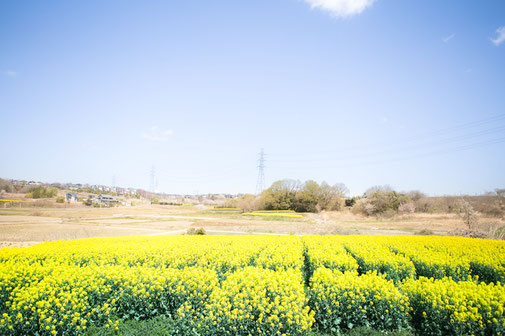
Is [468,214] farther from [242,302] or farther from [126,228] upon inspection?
[126,228]

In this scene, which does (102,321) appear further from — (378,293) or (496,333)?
(496,333)

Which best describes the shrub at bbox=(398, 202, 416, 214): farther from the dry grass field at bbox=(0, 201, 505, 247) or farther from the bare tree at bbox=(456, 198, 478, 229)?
the bare tree at bbox=(456, 198, 478, 229)

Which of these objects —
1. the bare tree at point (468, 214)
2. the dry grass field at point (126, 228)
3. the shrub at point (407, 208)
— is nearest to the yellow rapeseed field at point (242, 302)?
the dry grass field at point (126, 228)

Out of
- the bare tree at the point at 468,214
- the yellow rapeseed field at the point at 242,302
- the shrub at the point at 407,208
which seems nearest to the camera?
the yellow rapeseed field at the point at 242,302

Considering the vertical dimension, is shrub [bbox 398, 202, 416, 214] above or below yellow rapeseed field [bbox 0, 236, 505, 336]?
below

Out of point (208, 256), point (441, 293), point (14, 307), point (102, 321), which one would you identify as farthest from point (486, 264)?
point (14, 307)

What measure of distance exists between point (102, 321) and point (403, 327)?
6.44 meters

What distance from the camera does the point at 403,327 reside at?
4.84 meters

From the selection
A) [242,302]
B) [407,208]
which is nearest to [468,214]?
[407,208]

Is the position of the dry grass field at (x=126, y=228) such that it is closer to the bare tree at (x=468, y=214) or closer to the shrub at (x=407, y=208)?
the bare tree at (x=468, y=214)

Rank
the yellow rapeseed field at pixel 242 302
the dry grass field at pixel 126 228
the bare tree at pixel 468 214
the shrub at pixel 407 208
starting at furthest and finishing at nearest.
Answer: the shrub at pixel 407 208 < the bare tree at pixel 468 214 < the dry grass field at pixel 126 228 < the yellow rapeseed field at pixel 242 302

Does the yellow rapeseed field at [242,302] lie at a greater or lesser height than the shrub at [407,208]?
greater

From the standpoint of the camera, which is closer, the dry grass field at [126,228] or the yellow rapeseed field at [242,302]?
the yellow rapeseed field at [242,302]

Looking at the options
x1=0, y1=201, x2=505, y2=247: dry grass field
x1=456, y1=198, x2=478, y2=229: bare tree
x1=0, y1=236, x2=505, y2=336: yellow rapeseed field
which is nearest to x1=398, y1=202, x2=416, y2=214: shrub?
x1=0, y1=201, x2=505, y2=247: dry grass field
